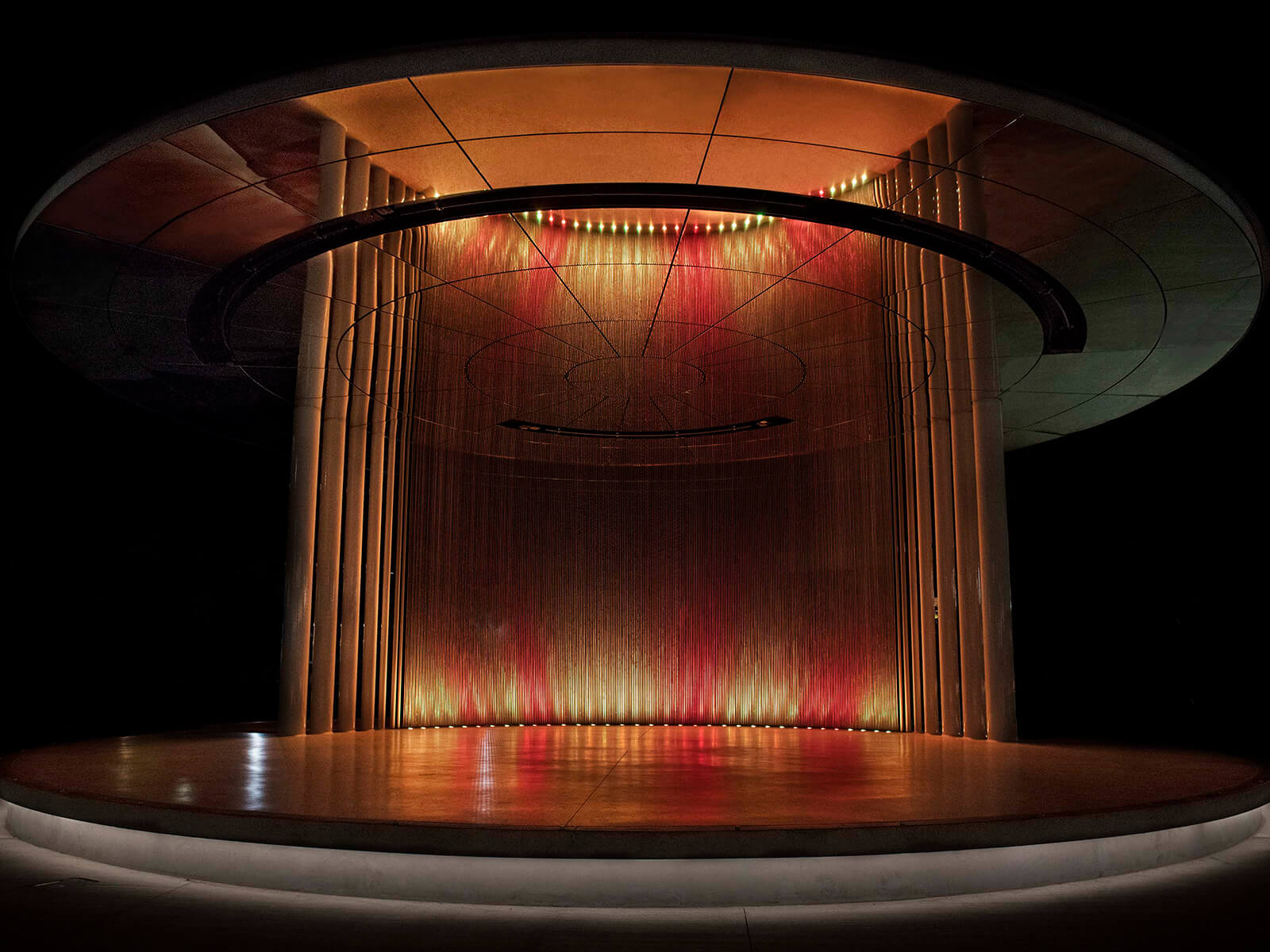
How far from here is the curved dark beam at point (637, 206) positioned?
328 inches

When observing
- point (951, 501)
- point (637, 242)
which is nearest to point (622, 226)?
point (637, 242)

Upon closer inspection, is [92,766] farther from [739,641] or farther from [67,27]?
[739,641]

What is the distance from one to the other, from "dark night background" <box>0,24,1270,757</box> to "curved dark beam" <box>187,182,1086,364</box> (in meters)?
2.36

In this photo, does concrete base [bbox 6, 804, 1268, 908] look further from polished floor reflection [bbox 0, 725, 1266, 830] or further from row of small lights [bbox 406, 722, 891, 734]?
row of small lights [bbox 406, 722, 891, 734]

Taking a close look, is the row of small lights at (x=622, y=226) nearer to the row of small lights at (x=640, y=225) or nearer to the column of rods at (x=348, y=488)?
the row of small lights at (x=640, y=225)

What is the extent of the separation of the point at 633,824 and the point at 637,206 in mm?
5089

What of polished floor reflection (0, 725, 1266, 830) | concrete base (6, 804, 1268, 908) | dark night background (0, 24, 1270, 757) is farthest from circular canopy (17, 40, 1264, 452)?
concrete base (6, 804, 1268, 908)

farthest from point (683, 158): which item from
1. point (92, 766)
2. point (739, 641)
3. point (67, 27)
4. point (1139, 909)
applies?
point (739, 641)

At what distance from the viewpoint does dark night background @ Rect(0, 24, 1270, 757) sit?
14.4 meters

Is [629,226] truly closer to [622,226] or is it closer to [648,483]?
[622,226]

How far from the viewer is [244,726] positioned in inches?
579

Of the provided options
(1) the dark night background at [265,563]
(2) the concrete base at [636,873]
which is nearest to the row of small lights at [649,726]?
(1) the dark night background at [265,563]

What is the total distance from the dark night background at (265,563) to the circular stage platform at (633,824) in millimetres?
5743

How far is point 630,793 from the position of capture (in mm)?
7754
